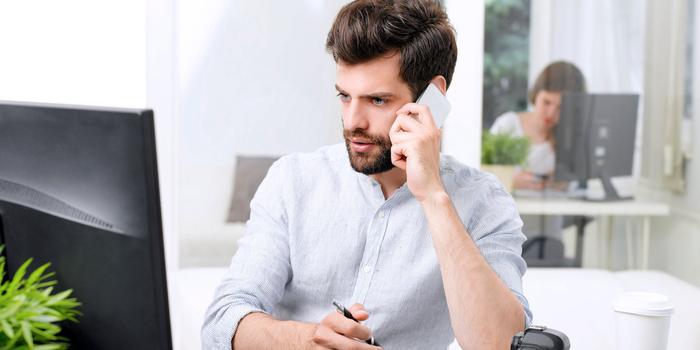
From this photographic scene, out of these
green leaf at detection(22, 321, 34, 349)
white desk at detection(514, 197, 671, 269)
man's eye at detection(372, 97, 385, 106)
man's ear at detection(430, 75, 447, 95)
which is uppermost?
man's ear at detection(430, 75, 447, 95)

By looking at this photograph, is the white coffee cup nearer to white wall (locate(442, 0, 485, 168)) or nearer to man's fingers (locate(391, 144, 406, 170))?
man's fingers (locate(391, 144, 406, 170))

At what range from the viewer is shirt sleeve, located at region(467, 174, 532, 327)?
5.85 ft

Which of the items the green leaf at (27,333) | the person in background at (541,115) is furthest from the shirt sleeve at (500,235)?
the person in background at (541,115)

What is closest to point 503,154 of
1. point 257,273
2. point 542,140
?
point 542,140

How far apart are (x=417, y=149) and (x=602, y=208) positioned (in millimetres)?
1838

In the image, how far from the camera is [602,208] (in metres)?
3.38

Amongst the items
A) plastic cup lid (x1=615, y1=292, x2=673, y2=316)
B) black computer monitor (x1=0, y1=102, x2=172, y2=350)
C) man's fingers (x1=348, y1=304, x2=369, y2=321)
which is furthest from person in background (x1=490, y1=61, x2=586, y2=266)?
black computer monitor (x1=0, y1=102, x2=172, y2=350)

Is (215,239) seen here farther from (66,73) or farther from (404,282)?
(404,282)

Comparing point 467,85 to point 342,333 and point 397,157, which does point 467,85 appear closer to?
point 397,157

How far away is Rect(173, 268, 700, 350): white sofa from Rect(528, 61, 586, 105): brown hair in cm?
93

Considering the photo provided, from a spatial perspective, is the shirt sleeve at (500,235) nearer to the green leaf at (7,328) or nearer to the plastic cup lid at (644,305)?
the plastic cup lid at (644,305)

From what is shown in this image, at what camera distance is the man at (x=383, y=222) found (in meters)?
1.71

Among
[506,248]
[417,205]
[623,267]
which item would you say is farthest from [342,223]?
[623,267]

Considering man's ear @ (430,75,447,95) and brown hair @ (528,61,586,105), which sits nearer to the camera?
man's ear @ (430,75,447,95)
